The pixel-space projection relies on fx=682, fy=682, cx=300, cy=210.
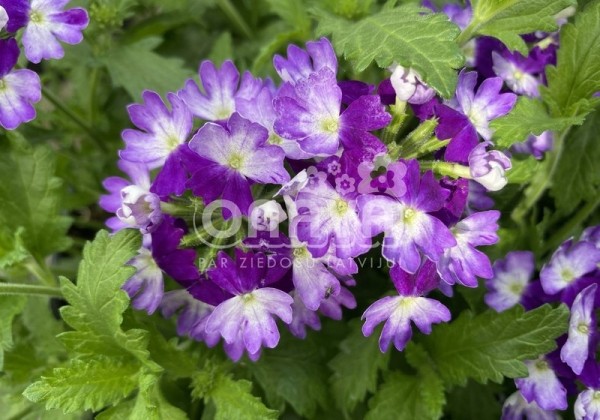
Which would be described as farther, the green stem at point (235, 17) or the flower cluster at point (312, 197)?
the green stem at point (235, 17)

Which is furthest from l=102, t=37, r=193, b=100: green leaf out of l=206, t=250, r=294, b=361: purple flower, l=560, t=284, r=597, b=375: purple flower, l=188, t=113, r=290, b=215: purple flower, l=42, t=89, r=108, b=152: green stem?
l=560, t=284, r=597, b=375: purple flower

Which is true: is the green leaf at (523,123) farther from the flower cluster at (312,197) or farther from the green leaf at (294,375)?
the green leaf at (294,375)

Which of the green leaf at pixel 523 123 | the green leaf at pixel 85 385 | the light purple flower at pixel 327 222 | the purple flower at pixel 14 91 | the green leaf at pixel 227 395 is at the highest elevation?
the purple flower at pixel 14 91

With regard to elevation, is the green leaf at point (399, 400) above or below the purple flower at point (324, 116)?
below

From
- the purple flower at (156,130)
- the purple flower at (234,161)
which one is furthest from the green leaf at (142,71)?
the purple flower at (234,161)

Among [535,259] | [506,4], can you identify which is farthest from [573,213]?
[506,4]

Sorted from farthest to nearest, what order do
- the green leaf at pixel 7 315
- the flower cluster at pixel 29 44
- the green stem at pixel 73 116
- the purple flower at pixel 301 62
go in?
the green stem at pixel 73 116 → the green leaf at pixel 7 315 → the flower cluster at pixel 29 44 → the purple flower at pixel 301 62

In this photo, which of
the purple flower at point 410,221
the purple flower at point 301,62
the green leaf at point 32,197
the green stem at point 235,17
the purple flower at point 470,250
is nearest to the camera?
the purple flower at point 410,221

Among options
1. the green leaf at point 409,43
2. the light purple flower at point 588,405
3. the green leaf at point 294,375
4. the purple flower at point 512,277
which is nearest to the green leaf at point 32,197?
the green leaf at point 294,375

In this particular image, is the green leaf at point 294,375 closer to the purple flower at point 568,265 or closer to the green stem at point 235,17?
the purple flower at point 568,265
